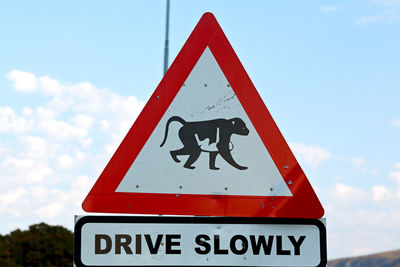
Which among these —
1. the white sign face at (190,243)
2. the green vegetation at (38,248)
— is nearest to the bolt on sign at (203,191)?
the white sign face at (190,243)

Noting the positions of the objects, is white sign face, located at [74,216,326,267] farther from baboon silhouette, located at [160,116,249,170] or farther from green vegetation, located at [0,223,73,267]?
green vegetation, located at [0,223,73,267]

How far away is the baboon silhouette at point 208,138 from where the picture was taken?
2.67 meters

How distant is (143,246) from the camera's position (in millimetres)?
2604

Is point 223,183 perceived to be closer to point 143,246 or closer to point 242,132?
point 242,132

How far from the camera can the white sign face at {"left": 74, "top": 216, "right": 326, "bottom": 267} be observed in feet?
8.50

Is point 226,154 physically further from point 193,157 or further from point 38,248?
point 38,248

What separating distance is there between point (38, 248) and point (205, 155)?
21.1 meters

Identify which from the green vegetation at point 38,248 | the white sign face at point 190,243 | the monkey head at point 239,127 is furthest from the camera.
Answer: the green vegetation at point 38,248

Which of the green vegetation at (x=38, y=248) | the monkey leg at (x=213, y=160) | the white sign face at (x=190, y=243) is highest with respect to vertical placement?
the green vegetation at (x=38, y=248)

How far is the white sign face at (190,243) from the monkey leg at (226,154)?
21 cm

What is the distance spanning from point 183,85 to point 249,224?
2.07 ft

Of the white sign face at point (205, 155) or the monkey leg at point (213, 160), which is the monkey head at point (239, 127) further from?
the monkey leg at point (213, 160)

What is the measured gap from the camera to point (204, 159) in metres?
2.67

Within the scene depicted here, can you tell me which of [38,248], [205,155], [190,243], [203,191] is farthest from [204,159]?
[38,248]
